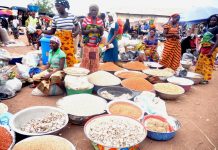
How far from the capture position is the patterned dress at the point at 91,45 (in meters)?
3.77

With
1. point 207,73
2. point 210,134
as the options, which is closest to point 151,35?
point 207,73

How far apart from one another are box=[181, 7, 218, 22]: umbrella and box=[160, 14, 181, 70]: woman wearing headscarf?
7210 millimetres

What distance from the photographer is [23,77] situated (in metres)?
3.98

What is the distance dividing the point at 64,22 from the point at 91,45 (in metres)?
0.69

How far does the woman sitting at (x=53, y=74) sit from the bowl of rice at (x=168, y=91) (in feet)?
6.02

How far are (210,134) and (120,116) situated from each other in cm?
136

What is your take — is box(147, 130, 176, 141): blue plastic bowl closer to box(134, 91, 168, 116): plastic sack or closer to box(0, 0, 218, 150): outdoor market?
box(0, 0, 218, 150): outdoor market

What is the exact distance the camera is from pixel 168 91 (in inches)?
154

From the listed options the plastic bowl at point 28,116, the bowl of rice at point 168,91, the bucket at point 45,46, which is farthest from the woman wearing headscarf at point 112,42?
the plastic bowl at point 28,116

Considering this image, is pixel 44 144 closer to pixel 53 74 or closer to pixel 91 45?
pixel 53 74

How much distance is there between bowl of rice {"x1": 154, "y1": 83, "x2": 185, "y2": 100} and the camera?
3.79m

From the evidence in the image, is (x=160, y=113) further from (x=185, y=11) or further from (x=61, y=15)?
(x=185, y=11)

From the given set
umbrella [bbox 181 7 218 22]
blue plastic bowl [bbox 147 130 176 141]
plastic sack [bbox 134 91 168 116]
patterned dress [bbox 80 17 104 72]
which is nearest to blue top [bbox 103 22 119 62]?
patterned dress [bbox 80 17 104 72]

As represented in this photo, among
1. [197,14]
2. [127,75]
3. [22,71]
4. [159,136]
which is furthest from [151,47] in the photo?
[197,14]
